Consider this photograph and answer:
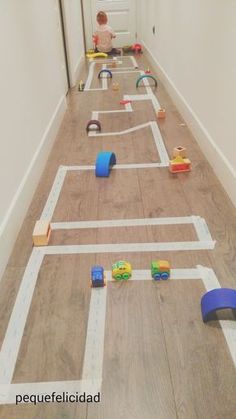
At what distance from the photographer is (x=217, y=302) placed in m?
1.43

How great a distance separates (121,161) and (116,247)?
1140mm

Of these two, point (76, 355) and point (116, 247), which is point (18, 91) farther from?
point (76, 355)

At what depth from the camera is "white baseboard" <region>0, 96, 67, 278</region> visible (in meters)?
1.85

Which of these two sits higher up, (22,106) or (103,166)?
(22,106)

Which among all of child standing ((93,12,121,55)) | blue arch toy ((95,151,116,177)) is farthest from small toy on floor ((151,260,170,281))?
child standing ((93,12,121,55))

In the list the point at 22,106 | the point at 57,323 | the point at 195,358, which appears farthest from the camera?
the point at 22,106

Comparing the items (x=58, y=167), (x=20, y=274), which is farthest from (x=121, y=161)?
(x=20, y=274)

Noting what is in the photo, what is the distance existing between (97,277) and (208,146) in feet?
5.30

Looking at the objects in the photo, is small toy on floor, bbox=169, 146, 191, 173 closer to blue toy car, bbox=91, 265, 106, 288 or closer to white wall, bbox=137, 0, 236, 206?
white wall, bbox=137, 0, 236, 206

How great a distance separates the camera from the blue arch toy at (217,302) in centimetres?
142

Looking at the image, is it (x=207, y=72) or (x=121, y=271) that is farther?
(x=207, y=72)

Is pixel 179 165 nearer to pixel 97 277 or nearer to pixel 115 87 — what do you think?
pixel 97 277

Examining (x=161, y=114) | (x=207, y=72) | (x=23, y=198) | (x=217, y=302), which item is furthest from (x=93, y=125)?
(x=217, y=302)

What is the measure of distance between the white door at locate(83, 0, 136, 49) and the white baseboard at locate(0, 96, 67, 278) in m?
5.27
